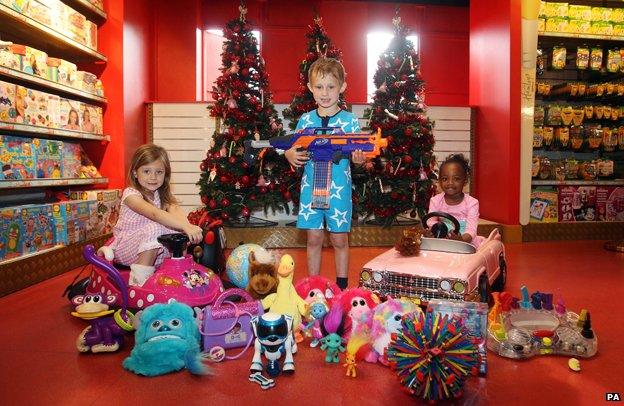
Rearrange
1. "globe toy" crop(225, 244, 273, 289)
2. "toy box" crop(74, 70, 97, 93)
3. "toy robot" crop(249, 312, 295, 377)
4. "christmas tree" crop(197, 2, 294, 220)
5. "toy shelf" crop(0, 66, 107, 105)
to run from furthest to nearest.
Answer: "christmas tree" crop(197, 2, 294, 220)
"toy box" crop(74, 70, 97, 93)
"toy shelf" crop(0, 66, 107, 105)
"globe toy" crop(225, 244, 273, 289)
"toy robot" crop(249, 312, 295, 377)

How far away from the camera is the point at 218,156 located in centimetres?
504

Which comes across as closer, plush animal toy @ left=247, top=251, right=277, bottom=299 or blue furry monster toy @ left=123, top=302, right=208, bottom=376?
blue furry monster toy @ left=123, top=302, right=208, bottom=376

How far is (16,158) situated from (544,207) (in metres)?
5.24

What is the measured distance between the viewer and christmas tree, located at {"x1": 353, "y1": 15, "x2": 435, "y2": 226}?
16.9 ft

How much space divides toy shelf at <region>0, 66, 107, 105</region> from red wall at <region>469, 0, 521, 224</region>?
434 cm

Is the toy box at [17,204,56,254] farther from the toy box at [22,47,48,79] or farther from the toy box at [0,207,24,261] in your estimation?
the toy box at [22,47,48,79]

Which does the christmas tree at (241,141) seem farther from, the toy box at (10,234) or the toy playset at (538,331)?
the toy playset at (538,331)

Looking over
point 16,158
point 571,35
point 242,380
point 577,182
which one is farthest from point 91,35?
point 577,182

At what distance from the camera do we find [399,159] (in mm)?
5160

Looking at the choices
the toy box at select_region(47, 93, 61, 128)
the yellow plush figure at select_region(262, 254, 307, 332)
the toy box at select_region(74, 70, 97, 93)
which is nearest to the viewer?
the yellow plush figure at select_region(262, 254, 307, 332)

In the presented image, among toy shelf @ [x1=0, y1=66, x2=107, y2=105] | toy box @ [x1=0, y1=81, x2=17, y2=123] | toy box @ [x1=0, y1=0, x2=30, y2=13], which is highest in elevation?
toy box @ [x1=0, y1=0, x2=30, y2=13]

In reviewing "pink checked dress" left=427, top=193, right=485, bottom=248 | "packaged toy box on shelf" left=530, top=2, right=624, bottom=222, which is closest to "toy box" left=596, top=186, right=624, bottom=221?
"packaged toy box on shelf" left=530, top=2, right=624, bottom=222

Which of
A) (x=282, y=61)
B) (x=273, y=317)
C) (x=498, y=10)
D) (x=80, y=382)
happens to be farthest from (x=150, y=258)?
(x=282, y=61)

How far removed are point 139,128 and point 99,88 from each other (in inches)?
39.1
